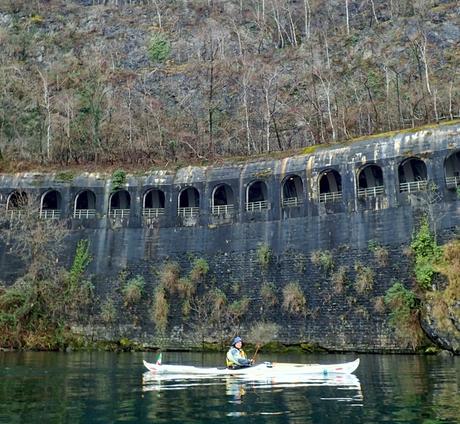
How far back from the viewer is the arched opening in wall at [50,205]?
3578 cm

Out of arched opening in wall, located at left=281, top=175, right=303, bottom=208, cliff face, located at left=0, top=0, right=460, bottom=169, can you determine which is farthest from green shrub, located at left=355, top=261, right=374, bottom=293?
cliff face, located at left=0, top=0, right=460, bottom=169

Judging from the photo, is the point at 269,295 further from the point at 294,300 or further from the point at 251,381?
the point at 251,381

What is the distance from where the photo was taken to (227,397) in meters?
13.4

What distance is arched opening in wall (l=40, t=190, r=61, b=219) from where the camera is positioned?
3578cm

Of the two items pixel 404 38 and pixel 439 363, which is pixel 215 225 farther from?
pixel 404 38

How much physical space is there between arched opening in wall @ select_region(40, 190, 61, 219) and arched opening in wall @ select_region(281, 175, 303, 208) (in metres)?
13.6

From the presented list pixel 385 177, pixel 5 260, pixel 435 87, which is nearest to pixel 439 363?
pixel 385 177

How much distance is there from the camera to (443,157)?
28188 mm

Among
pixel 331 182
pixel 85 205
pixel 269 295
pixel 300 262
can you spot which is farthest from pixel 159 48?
pixel 269 295

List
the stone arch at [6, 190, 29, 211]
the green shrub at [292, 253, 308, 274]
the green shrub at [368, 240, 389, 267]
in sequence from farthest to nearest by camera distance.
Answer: the stone arch at [6, 190, 29, 211], the green shrub at [292, 253, 308, 274], the green shrub at [368, 240, 389, 267]

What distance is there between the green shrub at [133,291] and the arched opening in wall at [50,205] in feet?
22.3

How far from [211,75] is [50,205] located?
23183 millimetres

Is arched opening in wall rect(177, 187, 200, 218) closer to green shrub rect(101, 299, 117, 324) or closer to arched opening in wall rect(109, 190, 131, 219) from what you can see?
arched opening in wall rect(109, 190, 131, 219)

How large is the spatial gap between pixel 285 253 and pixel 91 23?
47.3 m
